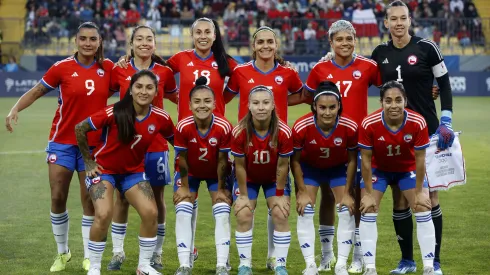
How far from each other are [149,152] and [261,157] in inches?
45.6

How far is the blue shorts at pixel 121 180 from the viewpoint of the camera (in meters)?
7.59

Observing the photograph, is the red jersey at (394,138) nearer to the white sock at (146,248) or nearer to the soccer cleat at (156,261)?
the white sock at (146,248)

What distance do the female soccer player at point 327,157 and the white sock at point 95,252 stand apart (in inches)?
68.4

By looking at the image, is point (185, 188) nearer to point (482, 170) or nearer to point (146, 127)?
point (146, 127)

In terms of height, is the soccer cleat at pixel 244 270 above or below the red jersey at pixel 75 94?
below

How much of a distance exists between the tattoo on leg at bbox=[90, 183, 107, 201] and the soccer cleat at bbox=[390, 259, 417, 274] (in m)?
2.72

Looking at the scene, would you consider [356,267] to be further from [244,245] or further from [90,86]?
[90,86]

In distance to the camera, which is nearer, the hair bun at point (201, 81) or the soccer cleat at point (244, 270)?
the soccer cleat at point (244, 270)

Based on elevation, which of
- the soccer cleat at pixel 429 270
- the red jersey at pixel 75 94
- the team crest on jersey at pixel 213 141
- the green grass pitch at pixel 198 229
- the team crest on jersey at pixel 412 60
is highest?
the team crest on jersey at pixel 412 60

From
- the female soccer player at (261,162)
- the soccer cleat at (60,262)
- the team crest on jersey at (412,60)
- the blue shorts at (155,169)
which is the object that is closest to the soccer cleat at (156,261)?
the blue shorts at (155,169)

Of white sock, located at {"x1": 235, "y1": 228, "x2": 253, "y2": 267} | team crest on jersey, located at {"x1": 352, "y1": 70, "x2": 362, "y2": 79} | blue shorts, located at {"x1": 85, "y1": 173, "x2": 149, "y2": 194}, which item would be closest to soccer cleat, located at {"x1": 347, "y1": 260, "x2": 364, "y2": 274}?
white sock, located at {"x1": 235, "y1": 228, "x2": 253, "y2": 267}

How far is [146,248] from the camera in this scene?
7.58m

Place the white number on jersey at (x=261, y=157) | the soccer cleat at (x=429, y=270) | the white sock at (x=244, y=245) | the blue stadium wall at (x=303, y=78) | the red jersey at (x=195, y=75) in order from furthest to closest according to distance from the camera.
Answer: the blue stadium wall at (x=303, y=78), the red jersey at (x=195, y=75), the white number on jersey at (x=261, y=157), the white sock at (x=244, y=245), the soccer cleat at (x=429, y=270)

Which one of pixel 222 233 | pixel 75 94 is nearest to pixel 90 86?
pixel 75 94
